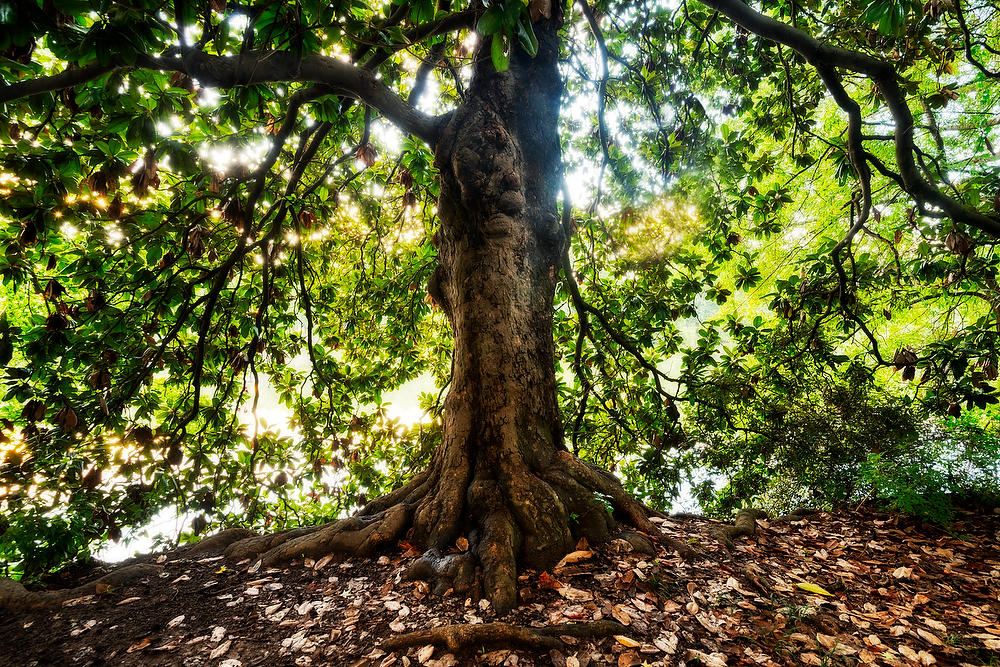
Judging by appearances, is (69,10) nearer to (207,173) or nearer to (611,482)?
(207,173)

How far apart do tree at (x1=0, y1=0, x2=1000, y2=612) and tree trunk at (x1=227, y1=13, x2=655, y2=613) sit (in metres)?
0.02

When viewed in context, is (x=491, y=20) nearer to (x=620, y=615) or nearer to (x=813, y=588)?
(x=620, y=615)

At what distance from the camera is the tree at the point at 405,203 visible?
1926mm

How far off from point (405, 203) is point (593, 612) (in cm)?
343

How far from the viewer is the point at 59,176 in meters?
2.10

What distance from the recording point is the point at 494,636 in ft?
5.99

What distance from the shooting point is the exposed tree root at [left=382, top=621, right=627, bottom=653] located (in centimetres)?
181

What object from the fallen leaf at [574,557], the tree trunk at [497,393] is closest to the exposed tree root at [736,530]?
the tree trunk at [497,393]

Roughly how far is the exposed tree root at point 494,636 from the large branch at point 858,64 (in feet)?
11.1

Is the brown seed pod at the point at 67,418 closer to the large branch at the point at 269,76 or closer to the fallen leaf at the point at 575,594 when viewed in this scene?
the large branch at the point at 269,76

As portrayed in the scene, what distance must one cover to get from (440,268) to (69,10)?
2.61 metres

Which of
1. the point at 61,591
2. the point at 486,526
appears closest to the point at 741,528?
the point at 486,526

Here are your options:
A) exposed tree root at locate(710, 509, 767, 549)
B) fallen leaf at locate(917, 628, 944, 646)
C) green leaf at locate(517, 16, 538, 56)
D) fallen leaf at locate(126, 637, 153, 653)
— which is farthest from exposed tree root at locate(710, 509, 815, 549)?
fallen leaf at locate(126, 637, 153, 653)

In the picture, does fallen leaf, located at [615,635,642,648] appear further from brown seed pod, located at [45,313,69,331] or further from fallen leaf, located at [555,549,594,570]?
brown seed pod, located at [45,313,69,331]
